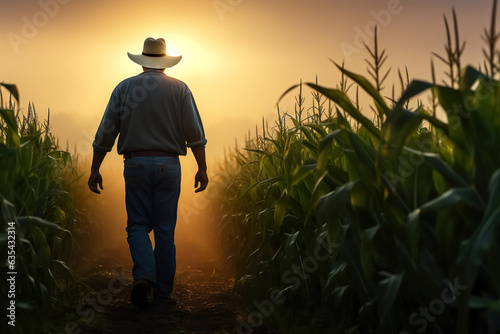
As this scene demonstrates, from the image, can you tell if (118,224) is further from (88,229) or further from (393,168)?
(393,168)

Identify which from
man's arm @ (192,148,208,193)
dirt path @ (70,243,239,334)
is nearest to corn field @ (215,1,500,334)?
dirt path @ (70,243,239,334)

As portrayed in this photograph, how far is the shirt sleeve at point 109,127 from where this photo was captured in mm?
4410

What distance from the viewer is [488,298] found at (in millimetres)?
1891

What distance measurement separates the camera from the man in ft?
13.8

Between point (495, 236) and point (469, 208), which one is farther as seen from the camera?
point (469, 208)

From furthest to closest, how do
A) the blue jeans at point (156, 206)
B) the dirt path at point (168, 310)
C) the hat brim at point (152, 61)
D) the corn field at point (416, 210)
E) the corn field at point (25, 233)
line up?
the hat brim at point (152, 61) < the blue jeans at point (156, 206) < the dirt path at point (168, 310) < the corn field at point (25, 233) < the corn field at point (416, 210)

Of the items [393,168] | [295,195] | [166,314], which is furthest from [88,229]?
[393,168]

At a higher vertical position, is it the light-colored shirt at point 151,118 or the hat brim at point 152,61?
the hat brim at point 152,61

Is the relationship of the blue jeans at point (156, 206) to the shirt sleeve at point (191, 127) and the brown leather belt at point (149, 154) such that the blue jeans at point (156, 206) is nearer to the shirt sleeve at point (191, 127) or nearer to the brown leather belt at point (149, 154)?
the brown leather belt at point (149, 154)

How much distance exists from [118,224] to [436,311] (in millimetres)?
8893

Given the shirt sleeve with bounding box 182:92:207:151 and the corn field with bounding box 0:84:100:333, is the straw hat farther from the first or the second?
the corn field with bounding box 0:84:100:333

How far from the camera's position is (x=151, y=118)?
14.1 feet

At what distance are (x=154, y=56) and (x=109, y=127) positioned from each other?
0.69 m

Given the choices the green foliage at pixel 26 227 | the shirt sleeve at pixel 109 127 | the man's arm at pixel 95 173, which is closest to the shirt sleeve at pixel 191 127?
the shirt sleeve at pixel 109 127
